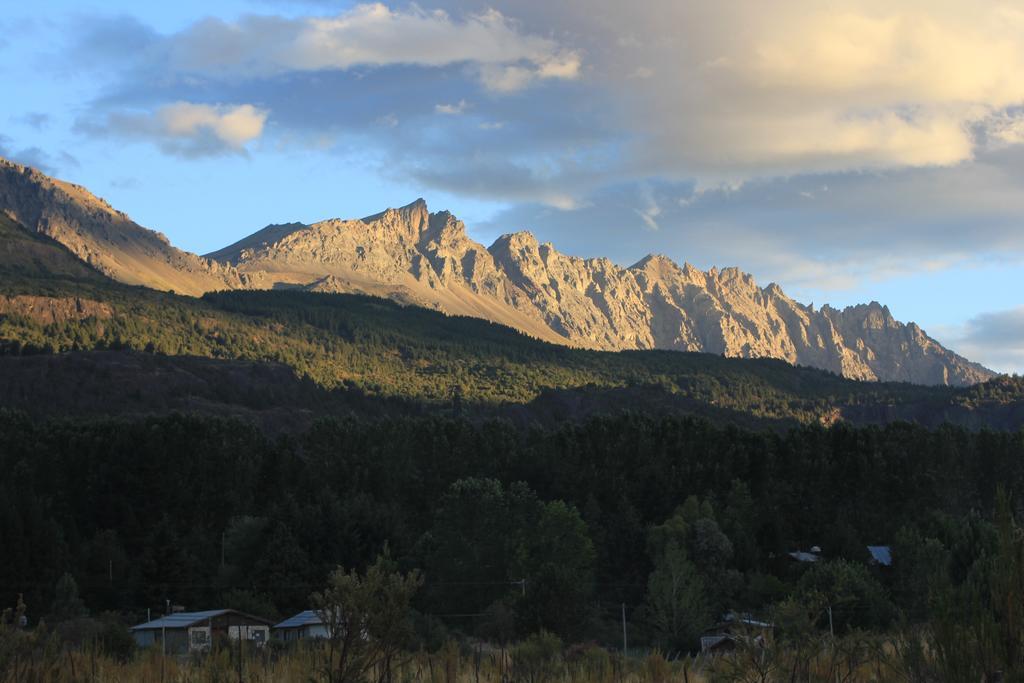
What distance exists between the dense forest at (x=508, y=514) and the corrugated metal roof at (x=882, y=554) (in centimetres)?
96

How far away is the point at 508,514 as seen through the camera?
3575 inches

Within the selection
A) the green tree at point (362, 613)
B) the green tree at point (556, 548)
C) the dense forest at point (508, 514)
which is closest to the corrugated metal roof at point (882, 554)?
the dense forest at point (508, 514)

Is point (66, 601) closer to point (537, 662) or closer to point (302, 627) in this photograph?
point (302, 627)

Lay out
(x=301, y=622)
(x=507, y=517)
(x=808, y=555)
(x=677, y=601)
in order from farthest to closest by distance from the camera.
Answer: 1. (x=808, y=555)
2. (x=507, y=517)
3. (x=677, y=601)
4. (x=301, y=622)

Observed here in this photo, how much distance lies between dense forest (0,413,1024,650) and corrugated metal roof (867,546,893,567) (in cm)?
96

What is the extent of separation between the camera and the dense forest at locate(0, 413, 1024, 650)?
80.4m

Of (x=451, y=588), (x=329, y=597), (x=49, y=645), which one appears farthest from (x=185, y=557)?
(x=329, y=597)

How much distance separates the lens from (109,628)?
44.6m

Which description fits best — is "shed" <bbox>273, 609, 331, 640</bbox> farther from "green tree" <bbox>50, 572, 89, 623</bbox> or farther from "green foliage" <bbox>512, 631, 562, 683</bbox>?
"green foliage" <bbox>512, 631, 562, 683</bbox>

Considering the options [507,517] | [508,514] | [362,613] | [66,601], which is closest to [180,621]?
[66,601]

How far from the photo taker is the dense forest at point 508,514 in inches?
3167

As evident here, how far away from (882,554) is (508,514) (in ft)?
99.0

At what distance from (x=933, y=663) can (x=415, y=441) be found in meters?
100

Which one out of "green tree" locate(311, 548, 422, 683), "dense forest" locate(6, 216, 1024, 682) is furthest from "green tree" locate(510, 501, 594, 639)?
"green tree" locate(311, 548, 422, 683)
